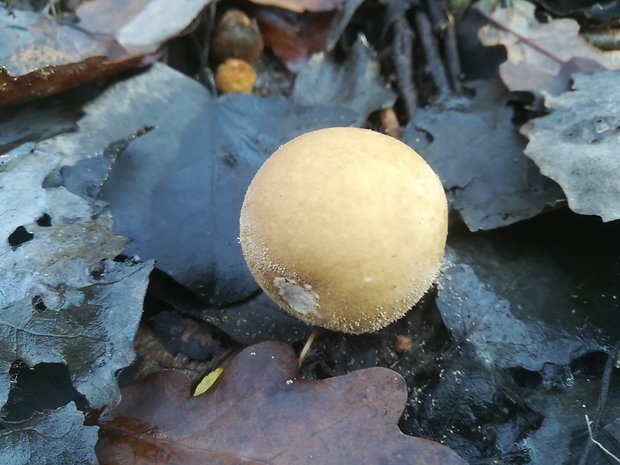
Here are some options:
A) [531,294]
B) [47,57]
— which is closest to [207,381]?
[531,294]

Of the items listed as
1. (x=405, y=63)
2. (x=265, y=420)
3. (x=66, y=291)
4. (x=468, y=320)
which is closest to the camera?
(x=265, y=420)

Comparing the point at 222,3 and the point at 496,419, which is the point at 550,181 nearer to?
the point at 496,419

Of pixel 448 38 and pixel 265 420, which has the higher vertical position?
pixel 448 38

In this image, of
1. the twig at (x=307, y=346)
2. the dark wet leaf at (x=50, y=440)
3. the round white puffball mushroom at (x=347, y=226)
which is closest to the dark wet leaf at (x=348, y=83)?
the round white puffball mushroom at (x=347, y=226)

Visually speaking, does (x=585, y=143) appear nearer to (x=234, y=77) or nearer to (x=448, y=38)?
(x=448, y=38)

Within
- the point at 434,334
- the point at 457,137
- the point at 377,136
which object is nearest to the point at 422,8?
the point at 457,137

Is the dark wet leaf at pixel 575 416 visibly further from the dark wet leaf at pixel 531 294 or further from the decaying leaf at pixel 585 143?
the decaying leaf at pixel 585 143
